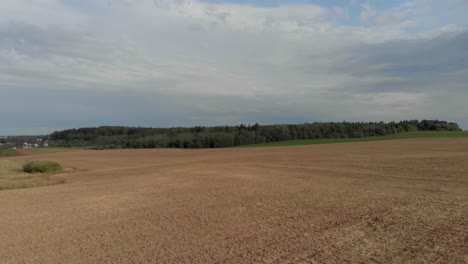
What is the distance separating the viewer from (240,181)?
16.4 m

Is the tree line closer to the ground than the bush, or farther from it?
farther from it

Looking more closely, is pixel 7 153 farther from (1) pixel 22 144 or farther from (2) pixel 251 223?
(2) pixel 251 223

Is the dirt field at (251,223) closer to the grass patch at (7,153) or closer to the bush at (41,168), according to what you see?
the bush at (41,168)

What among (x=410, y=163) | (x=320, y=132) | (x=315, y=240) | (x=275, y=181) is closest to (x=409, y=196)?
(x=315, y=240)

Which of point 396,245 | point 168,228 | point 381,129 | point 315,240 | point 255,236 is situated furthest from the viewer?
point 381,129

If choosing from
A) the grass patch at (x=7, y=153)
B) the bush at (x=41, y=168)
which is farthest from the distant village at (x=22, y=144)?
the bush at (x=41, y=168)

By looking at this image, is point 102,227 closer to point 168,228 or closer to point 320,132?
point 168,228

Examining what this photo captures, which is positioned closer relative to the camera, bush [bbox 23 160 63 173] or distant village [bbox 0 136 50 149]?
bush [bbox 23 160 63 173]

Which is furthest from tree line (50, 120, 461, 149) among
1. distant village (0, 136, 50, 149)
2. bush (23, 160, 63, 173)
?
bush (23, 160, 63, 173)

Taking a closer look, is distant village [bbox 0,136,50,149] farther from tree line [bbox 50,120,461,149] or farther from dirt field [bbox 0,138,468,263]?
dirt field [bbox 0,138,468,263]

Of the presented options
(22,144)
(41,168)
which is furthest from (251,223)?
(22,144)

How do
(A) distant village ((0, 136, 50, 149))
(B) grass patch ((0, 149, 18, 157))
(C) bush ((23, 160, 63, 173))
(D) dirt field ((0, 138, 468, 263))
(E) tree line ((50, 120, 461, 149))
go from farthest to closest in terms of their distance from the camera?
(A) distant village ((0, 136, 50, 149)), (E) tree line ((50, 120, 461, 149)), (B) grass patch ((0, 149, 18, 157)), (C) bush ((23, 160, 63, 173)), (D) dirt field ((0, 138, 468, 263))

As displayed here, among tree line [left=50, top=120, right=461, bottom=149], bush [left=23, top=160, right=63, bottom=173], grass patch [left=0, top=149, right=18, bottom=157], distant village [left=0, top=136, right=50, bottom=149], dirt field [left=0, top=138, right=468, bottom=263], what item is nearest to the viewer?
dirt field [left=0, top=138, right=468, bottom=263]

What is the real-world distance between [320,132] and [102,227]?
74.0 m
